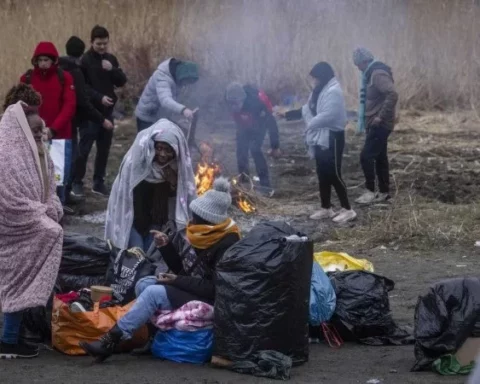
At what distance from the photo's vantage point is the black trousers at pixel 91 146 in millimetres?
13625

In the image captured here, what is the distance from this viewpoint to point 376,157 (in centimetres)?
1355

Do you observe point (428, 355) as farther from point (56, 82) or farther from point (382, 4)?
point (382, 4)

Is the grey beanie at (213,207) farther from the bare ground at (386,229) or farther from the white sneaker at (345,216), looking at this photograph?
the white sneaker at (345,216)

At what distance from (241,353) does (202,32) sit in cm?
1422

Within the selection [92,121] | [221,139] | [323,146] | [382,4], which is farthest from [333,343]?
[382,4]

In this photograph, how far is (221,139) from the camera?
58.1 ft

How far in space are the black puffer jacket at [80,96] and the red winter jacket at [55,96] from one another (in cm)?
79

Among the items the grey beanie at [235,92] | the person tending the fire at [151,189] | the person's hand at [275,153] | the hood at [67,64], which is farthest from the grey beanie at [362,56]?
the person tending the fire at [151,189]

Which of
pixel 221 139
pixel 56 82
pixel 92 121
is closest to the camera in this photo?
pixel 56 82

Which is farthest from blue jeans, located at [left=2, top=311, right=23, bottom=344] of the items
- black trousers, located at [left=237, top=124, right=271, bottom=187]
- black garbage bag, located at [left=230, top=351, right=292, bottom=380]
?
black trousers, located at [left=237, top=124, right=271, bottom=187]

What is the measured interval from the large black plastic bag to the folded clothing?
175mm

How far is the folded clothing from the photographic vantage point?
7398mm

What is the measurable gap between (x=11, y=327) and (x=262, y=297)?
65.5 inches

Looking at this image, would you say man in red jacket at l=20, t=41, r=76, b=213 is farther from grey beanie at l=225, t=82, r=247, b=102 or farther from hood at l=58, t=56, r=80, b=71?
grey beanie at l=225, t=82, r=247, b=102
